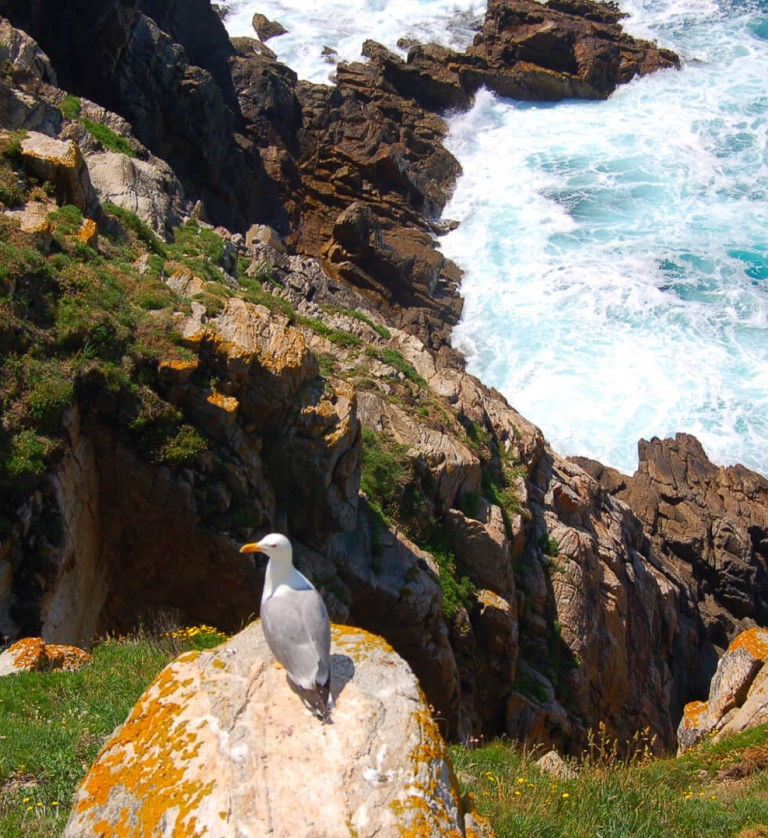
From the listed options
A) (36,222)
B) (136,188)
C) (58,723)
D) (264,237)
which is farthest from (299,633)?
(264,237)

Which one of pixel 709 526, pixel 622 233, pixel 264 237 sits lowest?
pixel 709 526

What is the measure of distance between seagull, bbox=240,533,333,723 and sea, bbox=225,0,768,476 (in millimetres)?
20780

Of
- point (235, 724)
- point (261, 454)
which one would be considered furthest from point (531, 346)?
point (235, 724)

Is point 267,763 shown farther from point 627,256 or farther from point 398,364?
point 627,256

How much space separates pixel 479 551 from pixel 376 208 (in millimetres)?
19922

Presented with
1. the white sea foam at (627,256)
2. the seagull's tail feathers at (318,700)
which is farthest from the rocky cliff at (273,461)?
the seagull's tail feathers at (318,700)

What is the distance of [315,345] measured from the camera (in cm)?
1605

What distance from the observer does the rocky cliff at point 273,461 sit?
977 centimetres

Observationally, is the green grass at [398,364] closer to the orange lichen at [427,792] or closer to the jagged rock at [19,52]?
the jagged rock at [19,52]

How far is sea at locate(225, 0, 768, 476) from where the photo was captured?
2639 centimetres

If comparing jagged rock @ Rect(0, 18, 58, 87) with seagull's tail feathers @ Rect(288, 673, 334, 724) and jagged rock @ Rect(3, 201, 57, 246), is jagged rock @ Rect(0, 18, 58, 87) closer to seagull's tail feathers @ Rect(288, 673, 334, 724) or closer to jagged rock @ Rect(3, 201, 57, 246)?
jagged rock @ Rect(3, 201, 57, 246)

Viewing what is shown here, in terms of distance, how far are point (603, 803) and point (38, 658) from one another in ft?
15.1

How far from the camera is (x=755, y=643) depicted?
43.1ft

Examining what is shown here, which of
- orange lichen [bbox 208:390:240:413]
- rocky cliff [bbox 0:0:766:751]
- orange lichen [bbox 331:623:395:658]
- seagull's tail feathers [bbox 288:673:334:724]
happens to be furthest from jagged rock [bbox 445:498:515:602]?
seagull's tail feathers [bbox 288:673:334:724]
